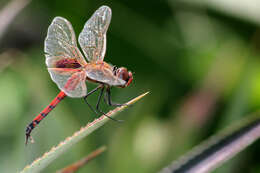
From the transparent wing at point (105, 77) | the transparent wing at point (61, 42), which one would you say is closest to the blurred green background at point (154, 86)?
the transparent wing at point (61, 42)

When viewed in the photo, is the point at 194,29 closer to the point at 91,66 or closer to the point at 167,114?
the point at 167,114

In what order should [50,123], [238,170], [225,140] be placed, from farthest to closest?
[238,170] < [50,123] < [225,140]

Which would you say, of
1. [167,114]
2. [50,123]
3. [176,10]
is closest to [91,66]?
[50,123]

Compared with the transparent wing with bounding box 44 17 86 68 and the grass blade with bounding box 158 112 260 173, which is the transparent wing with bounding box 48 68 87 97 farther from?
the grass blade with bounding box 158 112 260 173

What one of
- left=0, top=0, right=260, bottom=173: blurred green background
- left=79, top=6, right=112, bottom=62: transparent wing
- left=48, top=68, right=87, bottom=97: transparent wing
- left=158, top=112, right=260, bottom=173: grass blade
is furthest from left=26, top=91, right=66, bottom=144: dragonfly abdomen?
left=158, top=112, right=260, bottom=173: grass blade

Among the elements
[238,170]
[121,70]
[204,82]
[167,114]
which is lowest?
[238,170]
